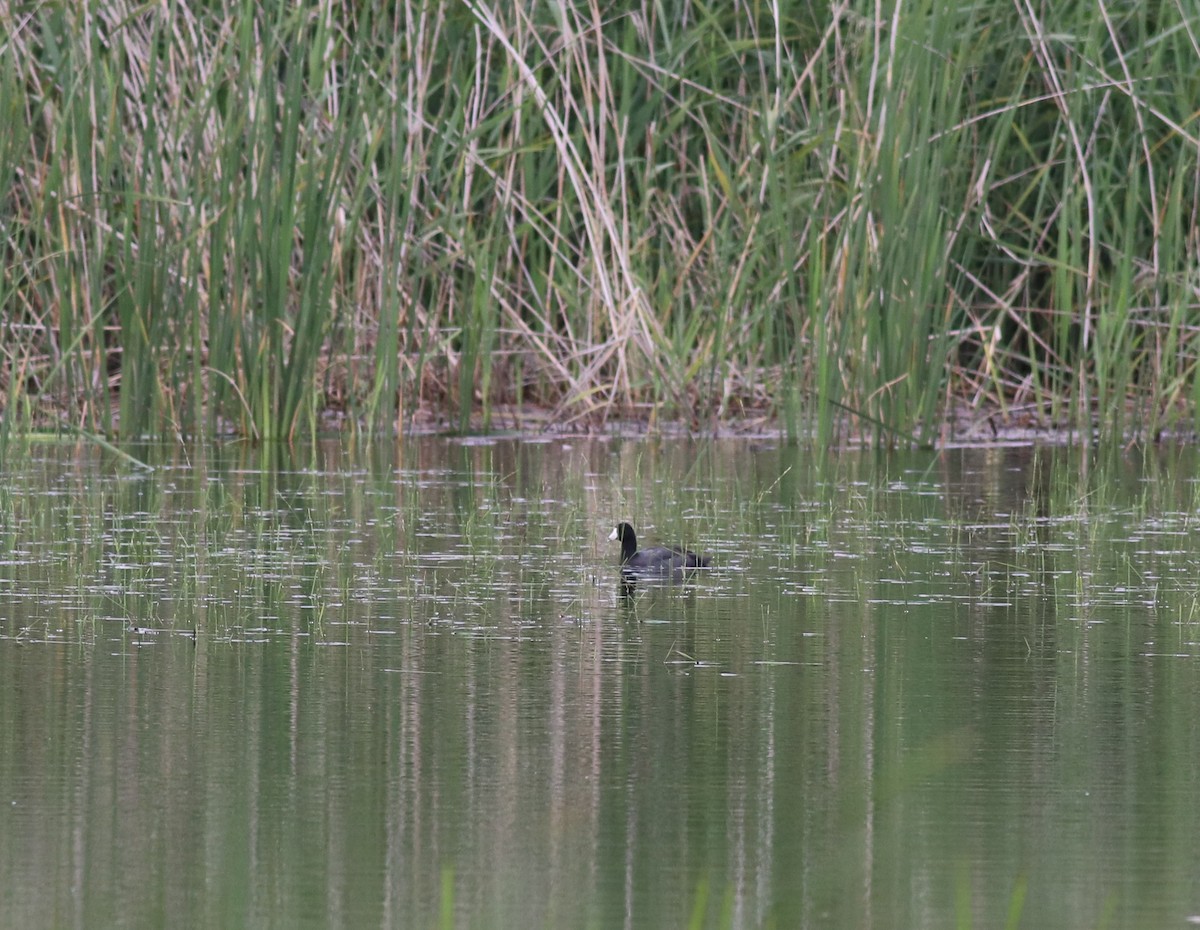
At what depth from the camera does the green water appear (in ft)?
10.8

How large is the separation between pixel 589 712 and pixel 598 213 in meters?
6.31

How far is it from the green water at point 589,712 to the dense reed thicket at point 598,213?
63.8 inches

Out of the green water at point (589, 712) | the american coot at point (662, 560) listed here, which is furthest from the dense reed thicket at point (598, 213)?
the american coot at point (662, 560)

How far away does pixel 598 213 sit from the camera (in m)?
10.6

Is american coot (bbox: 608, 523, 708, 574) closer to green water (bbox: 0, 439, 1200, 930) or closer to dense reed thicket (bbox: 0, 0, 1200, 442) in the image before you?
green water (bbox: 0, 439, 1200, 930)

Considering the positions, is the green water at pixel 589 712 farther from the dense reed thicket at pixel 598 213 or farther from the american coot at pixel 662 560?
the dense reed thicket at pixel 598 213

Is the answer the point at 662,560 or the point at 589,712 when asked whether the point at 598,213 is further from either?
the point at 589,712

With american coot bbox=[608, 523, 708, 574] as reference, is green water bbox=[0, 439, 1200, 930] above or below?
below

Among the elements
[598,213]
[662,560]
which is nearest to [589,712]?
[662,560]

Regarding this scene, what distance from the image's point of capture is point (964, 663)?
5082 millimetres

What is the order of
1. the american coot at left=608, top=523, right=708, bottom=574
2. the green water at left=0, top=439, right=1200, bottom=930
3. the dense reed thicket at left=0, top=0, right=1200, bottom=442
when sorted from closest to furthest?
the green water at left=0, top=439, right=1200, bottom=930 < the american coot at left=608, top=523, right=708, bottom=574 < the dense reed thicket at left=0, top=0, right=1200, bottom=442

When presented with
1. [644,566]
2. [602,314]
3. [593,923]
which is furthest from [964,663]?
[602,314]

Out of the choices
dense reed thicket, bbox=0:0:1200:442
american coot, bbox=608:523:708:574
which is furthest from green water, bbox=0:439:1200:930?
dense reed thicket, bbox=0:0:1200:442

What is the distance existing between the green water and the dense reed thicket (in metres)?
1.62
